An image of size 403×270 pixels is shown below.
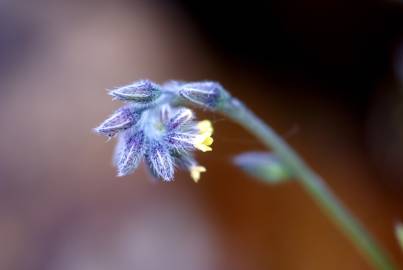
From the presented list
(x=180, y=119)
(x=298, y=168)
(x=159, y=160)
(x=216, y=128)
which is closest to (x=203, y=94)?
(x=180, y=119)

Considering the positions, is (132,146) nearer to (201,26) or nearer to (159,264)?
(159,264)

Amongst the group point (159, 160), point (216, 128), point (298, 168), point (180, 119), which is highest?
point (216, 128)

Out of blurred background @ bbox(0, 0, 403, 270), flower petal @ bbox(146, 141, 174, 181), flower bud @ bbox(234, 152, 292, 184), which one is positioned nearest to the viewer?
flower petal @ bbox(146, 141, 174, 181)

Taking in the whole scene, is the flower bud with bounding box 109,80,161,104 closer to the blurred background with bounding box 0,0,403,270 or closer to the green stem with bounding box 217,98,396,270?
the green stem with bounding box 217,98,396,270

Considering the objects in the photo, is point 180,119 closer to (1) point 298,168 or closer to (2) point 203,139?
(2) point 203,139

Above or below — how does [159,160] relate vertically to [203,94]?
below

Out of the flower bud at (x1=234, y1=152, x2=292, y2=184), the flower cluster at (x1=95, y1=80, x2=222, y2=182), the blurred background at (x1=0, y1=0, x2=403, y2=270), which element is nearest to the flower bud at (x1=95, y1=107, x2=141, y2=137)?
the flower cluster at (x1=95, y1=80, x2=222, y2=182)
